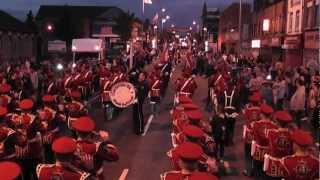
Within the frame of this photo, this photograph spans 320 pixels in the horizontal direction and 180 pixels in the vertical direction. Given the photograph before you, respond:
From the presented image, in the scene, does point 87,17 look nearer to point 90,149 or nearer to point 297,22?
point 297,22

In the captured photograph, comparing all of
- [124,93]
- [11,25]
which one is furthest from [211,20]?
[124,93]

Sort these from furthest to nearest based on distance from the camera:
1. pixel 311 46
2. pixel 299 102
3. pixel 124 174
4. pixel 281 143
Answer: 1. pixel 311 46
2. pixel 299 102
3. pixel 124 174
4. pixel 281 143

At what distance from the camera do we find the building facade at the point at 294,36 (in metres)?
40.2

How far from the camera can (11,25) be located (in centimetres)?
5131

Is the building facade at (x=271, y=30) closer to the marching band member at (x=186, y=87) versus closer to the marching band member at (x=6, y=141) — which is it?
the marching band member at (x=186, y=87)

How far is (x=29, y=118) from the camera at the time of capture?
36.5ft

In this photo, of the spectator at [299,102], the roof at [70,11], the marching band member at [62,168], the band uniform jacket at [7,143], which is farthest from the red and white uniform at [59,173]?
the roof at [70,11]

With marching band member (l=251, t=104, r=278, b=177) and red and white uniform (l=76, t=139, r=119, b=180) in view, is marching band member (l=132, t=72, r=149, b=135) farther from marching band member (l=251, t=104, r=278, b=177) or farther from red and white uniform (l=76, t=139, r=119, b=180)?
red and white uniform (l=76, t=139, r=119, b=180)

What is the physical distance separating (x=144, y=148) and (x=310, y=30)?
75.3ft

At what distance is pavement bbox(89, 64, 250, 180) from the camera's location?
13891mm

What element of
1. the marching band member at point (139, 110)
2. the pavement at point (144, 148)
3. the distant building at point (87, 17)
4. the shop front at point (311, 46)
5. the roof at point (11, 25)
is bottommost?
the pavement at point (144, 148)

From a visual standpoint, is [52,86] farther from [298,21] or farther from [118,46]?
[118,46]

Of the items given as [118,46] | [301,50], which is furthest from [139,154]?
[118,46]

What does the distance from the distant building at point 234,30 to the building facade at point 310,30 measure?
28740 mm
